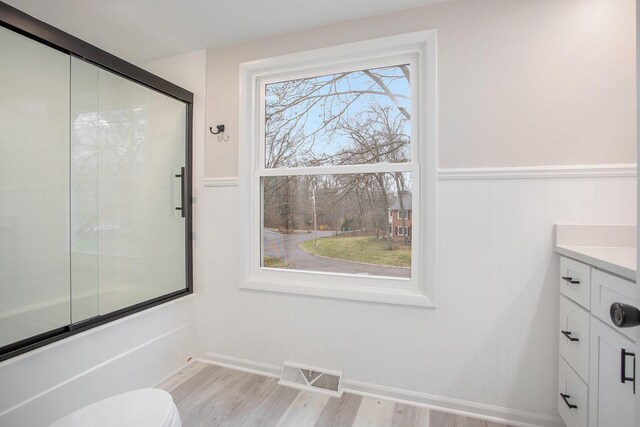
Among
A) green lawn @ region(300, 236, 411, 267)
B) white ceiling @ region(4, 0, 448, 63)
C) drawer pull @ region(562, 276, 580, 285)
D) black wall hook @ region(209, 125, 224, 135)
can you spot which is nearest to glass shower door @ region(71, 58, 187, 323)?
black wall hook @ region(209, 125, 224, 135)

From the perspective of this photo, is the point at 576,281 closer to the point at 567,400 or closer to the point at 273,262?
the point at 567,400

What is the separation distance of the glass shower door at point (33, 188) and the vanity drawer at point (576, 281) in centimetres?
241

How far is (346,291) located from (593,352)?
3.79 feet

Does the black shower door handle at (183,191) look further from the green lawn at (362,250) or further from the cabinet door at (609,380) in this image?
the cabinet door at (609,380)

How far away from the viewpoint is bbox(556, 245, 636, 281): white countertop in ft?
3.36

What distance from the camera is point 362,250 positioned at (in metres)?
2.01

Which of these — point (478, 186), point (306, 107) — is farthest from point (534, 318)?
point (306, 107)

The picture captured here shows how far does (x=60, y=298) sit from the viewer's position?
157 centimetres

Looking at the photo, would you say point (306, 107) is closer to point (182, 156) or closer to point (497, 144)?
point (182, 156)

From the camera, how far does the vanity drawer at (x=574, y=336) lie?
1285mm

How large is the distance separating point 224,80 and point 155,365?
77.8 inches

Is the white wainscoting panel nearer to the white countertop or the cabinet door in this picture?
the white countertop

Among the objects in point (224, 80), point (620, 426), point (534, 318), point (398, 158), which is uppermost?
point (224, 80)

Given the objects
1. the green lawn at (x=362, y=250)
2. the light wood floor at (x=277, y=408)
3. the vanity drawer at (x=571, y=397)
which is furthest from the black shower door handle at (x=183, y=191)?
the vanity drawer at (x=571, y=397)
